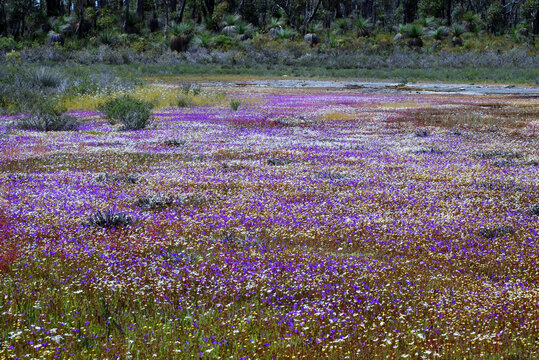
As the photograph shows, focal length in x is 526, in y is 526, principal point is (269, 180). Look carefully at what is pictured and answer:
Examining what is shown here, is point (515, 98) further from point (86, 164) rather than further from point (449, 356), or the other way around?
point (449, 356)

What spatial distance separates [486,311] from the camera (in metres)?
4.93

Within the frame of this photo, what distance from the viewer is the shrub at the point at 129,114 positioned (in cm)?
2256

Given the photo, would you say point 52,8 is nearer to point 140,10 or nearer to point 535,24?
point 140,10

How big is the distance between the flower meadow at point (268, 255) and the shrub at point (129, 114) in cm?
704

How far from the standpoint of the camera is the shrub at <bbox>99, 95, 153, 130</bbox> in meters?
22.6

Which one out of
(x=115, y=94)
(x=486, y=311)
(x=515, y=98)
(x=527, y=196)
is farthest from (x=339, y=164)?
(x=515, y=98)

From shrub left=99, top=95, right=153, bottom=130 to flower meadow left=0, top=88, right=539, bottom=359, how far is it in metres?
7.04

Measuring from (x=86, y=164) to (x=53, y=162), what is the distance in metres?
0.99

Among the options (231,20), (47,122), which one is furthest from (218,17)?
(47,122)

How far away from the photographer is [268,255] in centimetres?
653

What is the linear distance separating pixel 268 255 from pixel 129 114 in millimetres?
17679

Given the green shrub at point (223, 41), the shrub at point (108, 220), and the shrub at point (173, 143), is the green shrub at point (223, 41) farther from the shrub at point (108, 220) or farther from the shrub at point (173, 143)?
the shrub at point (108, 220)

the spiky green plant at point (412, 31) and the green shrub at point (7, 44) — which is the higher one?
the spiky green plant at point (412, 31)

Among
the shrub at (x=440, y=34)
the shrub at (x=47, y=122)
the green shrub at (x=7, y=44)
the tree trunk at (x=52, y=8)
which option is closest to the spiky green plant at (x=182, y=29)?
the green shrub at (x=7, y=44)
